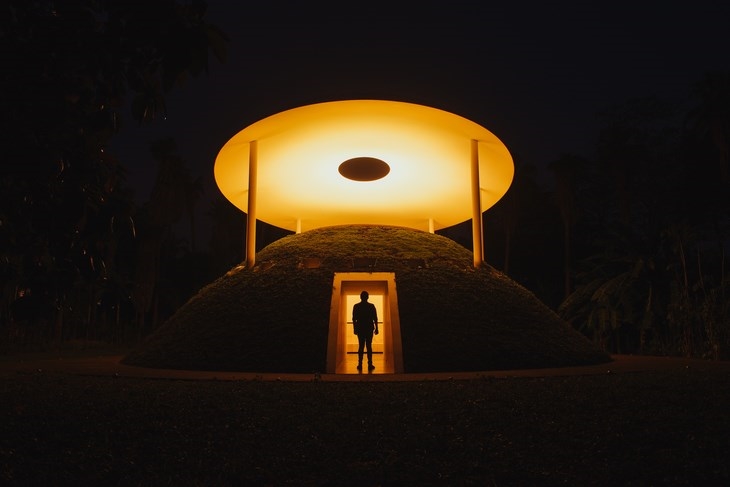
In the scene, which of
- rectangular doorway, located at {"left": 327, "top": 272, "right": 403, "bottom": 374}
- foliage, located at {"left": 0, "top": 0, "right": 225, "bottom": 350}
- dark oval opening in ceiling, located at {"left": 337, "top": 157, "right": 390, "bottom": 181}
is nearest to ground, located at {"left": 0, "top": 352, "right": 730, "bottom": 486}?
rectangular doorway, located at {"left": 327, "top": 272, "right": 403, "bottom": 374}

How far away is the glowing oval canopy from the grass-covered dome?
1.88 metres

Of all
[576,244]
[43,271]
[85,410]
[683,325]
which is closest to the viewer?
[43,271]

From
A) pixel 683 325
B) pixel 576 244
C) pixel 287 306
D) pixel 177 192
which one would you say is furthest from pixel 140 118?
pixel 177 192

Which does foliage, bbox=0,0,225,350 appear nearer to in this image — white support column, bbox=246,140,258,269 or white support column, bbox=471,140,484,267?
white support column, bbox=246,140,258,269

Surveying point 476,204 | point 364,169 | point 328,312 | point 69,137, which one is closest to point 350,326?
point 364,169

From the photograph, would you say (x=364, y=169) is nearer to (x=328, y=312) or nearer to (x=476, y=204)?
(x=476, y=204)

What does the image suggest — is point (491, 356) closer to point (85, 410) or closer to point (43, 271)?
point (85, 410)

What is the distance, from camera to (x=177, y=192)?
38.5 meters

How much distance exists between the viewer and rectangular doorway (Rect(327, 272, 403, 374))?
11.6m

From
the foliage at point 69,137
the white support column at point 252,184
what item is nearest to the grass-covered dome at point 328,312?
the white support column at point 252,184

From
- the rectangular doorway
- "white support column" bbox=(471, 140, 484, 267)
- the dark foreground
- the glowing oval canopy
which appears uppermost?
the glowing oval canopy

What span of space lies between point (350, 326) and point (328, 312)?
4945mm

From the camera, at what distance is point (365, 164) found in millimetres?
15719

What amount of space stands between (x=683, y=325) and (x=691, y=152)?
1575 cm
